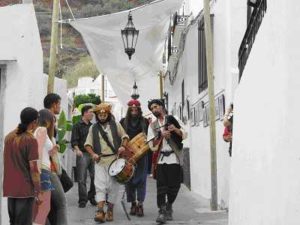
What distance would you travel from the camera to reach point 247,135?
6812 millimetres

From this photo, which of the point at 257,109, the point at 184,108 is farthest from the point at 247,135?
the point at 184,108

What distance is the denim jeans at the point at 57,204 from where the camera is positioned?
25.3 feet

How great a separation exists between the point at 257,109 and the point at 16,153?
8.65 ft

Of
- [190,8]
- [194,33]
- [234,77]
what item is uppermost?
[190,8]

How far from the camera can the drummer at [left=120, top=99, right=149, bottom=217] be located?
35.0 feet

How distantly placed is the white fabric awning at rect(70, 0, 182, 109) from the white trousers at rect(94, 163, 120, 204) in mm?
3995

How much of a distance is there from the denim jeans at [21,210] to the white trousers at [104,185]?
2875 millimetres

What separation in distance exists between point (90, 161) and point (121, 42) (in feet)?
13.1

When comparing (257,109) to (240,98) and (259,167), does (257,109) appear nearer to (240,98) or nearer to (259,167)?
(259,167)

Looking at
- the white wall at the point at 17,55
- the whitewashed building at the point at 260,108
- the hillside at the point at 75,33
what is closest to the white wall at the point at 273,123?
the whitewashed building at the point at 260,108

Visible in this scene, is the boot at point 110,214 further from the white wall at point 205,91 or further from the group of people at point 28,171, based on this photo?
the group of people at point 28,171

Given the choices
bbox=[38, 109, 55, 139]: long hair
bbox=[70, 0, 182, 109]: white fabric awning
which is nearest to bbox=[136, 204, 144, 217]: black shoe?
bbox=[38, 109, 55, 139]: long hair

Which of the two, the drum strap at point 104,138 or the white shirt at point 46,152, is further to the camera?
the drum strap at point 104,138

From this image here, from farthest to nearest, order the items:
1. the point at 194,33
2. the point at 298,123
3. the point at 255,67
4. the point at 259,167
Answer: the point at 194,33, the point at 255,67, the point at 259,167, the point at 298,123
